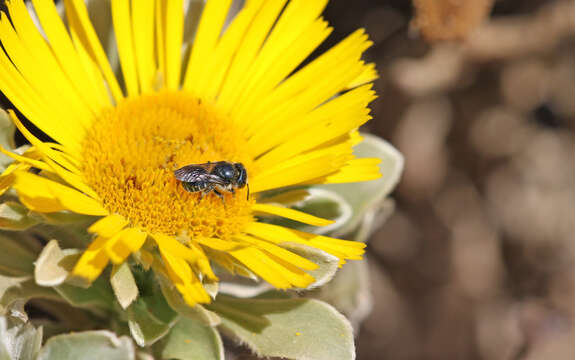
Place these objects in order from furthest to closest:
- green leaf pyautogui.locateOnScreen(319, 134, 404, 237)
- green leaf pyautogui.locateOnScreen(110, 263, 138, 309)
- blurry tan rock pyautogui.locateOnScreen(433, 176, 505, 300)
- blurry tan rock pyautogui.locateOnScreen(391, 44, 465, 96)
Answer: blurry tan rock pyautogui.locateOnScreen(433, 176, 505, 300) < blurry tan rock pyautogui.locateOnScreen(391, 44, 465, 96) < green leaf pyautogui.locateOnScreen(319, 134, 404, 237) < green leaf pyautogui.locateOnScreen(110, 263, 138, 309)

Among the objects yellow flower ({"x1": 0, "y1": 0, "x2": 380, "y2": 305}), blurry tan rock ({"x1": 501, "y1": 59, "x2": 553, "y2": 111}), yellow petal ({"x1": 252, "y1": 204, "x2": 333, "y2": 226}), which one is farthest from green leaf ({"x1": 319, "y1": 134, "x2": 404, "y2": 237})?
blurry tan rock ({"x1": 501, "y1": 59, "x2": 553, "y2": 111})

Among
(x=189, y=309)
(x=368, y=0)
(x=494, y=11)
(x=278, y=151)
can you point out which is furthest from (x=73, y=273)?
(x=494, y=11)

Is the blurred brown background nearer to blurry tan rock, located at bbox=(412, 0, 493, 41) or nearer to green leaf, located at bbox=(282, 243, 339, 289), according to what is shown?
blurry tan rock, located at bbox=(412, 0, 493, 41)

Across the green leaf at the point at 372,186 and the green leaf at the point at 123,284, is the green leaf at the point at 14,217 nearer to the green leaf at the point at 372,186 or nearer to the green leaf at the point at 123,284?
the green leaf at the point at 123,284

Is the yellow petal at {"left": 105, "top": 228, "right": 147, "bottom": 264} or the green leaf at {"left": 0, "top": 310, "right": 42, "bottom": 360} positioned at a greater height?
the yellow petal at {"left": 105, "top": 228, "right": 147, "bottom": 264}

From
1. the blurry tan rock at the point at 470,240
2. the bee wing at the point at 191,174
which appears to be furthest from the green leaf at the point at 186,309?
the blurry tan rock at the point at 470,240

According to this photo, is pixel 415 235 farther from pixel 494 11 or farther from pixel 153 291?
pixel 153 291

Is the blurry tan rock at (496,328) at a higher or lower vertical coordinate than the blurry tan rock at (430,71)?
lower
